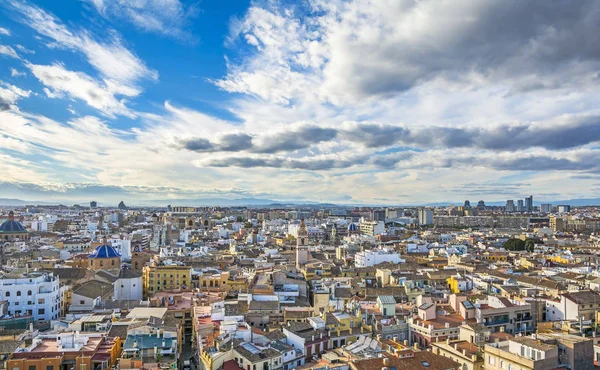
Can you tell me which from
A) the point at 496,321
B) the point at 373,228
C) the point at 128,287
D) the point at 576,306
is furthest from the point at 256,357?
the point at 373,228

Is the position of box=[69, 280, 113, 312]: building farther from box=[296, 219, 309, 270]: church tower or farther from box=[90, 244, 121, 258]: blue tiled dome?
box=[296, 219, 309, 270]: church tower

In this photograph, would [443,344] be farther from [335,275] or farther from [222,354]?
[335,275]

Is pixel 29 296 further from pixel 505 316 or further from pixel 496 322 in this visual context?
pixel 505 316

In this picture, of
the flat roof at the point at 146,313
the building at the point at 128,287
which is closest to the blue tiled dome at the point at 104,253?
the building at the point at 128,287

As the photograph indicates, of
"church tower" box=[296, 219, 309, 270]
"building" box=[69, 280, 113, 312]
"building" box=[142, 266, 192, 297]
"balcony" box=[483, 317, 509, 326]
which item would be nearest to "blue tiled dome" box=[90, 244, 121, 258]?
"building" box=[142, 266, 192, 297]

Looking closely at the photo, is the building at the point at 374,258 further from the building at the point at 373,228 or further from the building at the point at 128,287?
Answer: the building at the point at 373,228

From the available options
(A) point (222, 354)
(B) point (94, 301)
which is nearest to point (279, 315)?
(A) point (222, 354)
